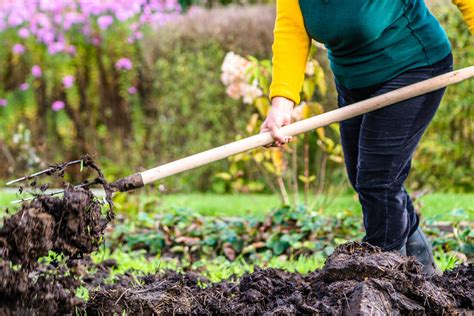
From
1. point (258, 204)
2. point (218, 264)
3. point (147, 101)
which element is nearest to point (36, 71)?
point (147, 101)

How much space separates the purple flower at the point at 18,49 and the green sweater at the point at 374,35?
256 inches

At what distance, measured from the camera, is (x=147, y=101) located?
8891 mm

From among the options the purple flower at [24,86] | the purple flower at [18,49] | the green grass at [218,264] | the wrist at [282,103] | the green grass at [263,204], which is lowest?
the green grass at [263,204]

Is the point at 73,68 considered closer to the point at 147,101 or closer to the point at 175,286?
the point at 147,101

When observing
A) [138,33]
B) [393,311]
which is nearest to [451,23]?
[138,33]

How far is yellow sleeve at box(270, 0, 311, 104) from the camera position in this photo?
3.08 m

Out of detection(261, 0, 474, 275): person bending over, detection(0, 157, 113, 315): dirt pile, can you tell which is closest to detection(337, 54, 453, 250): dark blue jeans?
detection(261, 0, 474, 275): person bending over

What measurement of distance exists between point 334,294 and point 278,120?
74cm

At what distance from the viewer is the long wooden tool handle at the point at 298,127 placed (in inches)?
106

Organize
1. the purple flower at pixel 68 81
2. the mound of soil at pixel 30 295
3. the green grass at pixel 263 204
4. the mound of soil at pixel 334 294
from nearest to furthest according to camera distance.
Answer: the mound of soil at pixel 30 295
the mound of soil at pixel 334 294
the green grass at pixel 263 204
the purple flower at pixel 68 81

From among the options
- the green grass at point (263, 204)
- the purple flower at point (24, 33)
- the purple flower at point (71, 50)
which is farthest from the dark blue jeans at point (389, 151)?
the purple flower at point (24, 33)

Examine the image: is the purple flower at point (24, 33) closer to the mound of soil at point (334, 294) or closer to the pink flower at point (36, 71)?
the pink flower at point (36, 71)

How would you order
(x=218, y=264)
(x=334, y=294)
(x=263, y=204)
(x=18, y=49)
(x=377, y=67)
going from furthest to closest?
(x=18, y=49) < (x=263, y=204) < (x=218, y=264) < (x=377, y=67) < (x=334, y=294)

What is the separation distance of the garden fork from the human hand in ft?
0.07
